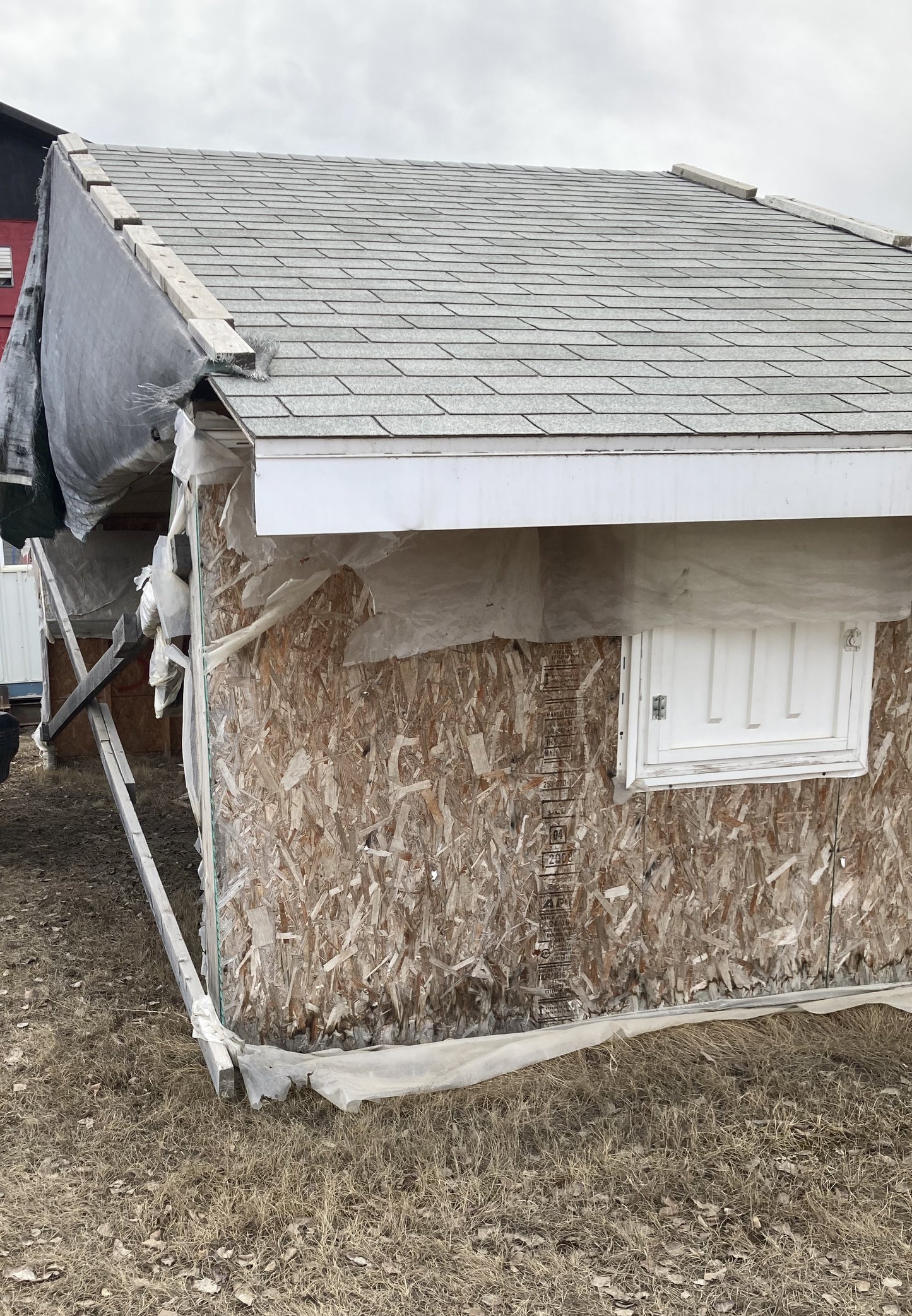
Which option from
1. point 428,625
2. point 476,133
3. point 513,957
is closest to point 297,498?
point 428,625

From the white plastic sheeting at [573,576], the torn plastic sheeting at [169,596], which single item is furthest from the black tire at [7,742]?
the white plastic sheeting at [573,576]

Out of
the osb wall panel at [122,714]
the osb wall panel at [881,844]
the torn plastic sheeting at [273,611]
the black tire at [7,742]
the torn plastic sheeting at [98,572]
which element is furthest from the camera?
the osb wall panel at [122,714]

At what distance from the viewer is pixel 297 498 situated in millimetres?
2779

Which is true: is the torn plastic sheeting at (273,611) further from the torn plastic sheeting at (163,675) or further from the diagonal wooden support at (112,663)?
the diagonal wooden support at (112,663)

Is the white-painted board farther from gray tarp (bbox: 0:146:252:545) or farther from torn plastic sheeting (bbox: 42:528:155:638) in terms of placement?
gray tarp (bbox: 0:146:252:545)

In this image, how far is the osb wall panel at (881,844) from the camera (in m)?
4.36

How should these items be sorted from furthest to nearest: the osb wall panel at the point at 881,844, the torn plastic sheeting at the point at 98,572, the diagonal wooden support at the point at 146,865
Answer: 1. the torn plastic sheeting at the point at 98,572
2. the osb wall panel at the point at 881,844
3. the diagonal wooden support at the point at 146,865

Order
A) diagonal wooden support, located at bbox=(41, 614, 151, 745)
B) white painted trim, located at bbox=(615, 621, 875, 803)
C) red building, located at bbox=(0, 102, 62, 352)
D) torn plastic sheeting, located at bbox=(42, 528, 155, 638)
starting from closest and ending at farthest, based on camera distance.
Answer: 1. white painted trim, located at bbox=(615, 621, 875, 803)
2. diagonal wooden support, located at bbox=(41, 614, 151, 745)
3. torn plastic sheeting, located at bbox=(42, 528, 155, 638)
4. red building, located at bbox=(0, 102, 62, 352)

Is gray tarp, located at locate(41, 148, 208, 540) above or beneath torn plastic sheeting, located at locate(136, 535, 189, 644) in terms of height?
above

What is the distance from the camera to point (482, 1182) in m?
3.28

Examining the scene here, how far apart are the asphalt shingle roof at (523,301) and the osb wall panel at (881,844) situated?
126 centimetres

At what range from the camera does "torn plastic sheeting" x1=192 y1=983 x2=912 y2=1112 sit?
12.1 ft

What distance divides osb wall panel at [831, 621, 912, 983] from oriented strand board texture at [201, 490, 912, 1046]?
10mm

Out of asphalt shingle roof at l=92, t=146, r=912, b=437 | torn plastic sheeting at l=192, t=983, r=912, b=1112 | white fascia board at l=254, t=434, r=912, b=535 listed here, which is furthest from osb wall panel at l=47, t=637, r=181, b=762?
white fascia board at l=254, t=434, r=912, b=535
